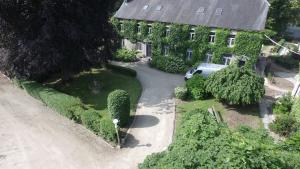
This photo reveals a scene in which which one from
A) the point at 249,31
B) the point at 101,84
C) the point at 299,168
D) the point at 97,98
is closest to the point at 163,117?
the point at 97,98

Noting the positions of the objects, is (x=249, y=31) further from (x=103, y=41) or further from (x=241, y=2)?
(x=103, y=41)

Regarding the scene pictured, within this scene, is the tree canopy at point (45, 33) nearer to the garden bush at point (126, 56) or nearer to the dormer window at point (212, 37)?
the garden bush at point (126, 56)

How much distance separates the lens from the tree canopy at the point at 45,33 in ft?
Answer: 83.9

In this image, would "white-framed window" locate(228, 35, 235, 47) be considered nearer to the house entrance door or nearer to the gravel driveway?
the house entrance door

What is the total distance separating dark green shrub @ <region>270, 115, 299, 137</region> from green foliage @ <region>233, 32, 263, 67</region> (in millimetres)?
12874

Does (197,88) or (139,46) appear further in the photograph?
(139,46)

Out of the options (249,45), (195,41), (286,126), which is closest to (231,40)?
(249,45)

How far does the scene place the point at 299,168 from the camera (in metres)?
12.9

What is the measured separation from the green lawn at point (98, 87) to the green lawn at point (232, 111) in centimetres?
494

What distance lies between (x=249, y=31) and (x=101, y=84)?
17774 mm

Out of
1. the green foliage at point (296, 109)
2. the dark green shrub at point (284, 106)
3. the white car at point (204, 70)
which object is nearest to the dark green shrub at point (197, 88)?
the white car at point (204, 70)

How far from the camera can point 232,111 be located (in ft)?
81.1

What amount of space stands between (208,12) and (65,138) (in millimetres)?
23486

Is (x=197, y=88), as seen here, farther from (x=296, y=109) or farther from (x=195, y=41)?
(x=195, y=41)
